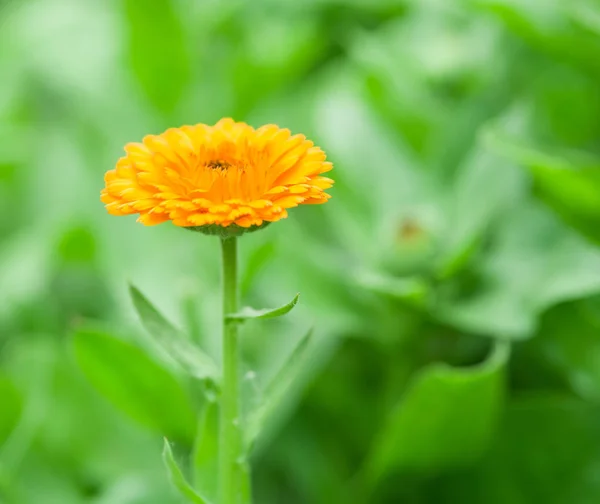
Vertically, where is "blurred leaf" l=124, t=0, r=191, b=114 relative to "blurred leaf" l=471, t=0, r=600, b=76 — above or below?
above

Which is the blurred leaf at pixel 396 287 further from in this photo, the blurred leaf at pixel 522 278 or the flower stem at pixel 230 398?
the flower stem at pixel 230 398

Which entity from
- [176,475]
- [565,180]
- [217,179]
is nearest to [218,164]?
[217,179]

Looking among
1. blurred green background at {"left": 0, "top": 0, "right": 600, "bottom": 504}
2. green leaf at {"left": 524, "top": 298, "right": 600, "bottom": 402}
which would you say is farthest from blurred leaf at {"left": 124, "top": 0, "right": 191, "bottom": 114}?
green leaf at {"left": 524, "top": 298, "right": 600, "bottom": 402}

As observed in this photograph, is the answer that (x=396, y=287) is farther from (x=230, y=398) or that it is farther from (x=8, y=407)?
(x=8, y=407)

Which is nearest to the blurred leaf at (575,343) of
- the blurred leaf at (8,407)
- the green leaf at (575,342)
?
the green leaf at (575,342)

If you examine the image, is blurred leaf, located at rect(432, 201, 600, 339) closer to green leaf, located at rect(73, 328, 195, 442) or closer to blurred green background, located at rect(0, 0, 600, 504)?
blurred green background, located at rect(0, 0, 600, 504)

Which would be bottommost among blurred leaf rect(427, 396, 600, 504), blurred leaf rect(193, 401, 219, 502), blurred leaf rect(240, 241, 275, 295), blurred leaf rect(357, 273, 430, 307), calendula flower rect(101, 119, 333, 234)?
blurred leaf rect(427, 396, 600, 504)

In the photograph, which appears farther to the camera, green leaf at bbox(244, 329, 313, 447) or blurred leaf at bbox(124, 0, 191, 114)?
blurred leaf at bbox(124, 0, 191, 114)

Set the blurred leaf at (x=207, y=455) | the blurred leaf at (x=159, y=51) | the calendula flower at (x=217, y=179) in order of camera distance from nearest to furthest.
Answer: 1. the calendula flower at (x=217, y=179)
2. the blurred leaf at (x=207, y=455)
3. the blurred leaf at (x=159, y=51)

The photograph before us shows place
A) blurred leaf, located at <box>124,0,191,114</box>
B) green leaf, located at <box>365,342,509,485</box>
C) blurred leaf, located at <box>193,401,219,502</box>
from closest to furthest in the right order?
blurred leaf, located at <box>193,401,219,502</box> → green leaf, located at <box>365,342,509,485</box> → blurred leaf, located at <box>124,0,191,114</box>
